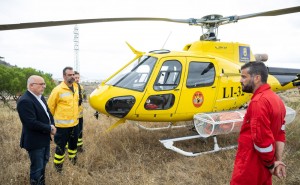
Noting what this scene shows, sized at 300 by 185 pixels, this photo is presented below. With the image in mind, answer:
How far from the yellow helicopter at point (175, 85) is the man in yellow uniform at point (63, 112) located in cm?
58

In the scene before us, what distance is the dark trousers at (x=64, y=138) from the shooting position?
Answer: 4.10 m

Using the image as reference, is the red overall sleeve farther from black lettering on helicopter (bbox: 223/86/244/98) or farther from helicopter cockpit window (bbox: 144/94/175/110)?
black lettering on helicopter (bbox: 223/86/244/98)

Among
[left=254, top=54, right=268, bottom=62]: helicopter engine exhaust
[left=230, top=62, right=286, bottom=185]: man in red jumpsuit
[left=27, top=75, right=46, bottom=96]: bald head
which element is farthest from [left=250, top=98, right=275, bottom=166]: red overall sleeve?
[left=254, top=54, right=268, bottom=62]: helicopter engine exhaust

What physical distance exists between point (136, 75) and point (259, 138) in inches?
130

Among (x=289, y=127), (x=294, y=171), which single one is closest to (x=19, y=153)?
(x=294, y=171)

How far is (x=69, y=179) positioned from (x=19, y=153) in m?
2.05

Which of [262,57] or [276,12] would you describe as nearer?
[276,12]

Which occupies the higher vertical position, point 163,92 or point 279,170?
point 163,92

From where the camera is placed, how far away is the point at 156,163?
478 cm

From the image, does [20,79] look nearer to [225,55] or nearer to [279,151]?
[225,55]

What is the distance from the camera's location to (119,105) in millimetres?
4711

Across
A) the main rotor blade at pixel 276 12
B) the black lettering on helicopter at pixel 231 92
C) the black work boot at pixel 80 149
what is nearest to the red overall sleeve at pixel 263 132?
the main rotor blade at pixel 276 12

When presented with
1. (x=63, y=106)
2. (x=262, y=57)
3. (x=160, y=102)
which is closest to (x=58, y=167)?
(x=63, y=106)

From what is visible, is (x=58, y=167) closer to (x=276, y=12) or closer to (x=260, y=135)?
(x=260, y=135)
